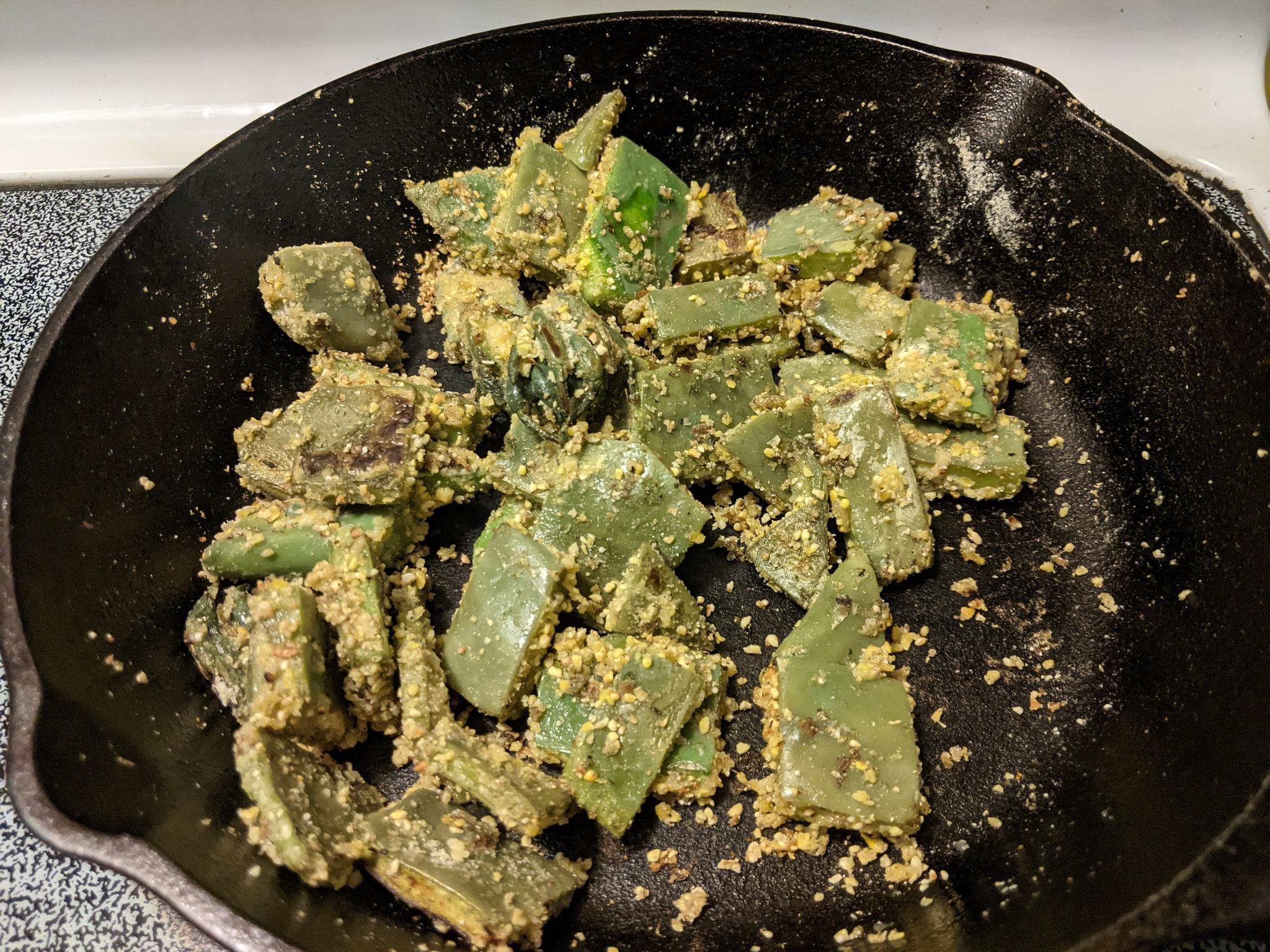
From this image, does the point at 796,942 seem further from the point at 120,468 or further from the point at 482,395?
the point at 120,468

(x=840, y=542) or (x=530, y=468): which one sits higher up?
(x=530, y=468)

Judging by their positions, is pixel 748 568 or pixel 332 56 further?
pixel 332 56

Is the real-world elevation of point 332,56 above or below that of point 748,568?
above

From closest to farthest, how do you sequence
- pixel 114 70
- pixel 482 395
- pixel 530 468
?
pixel 530 468
pixel 482 395
pixel 114 70

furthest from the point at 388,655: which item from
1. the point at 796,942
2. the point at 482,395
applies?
the point at 796,942
